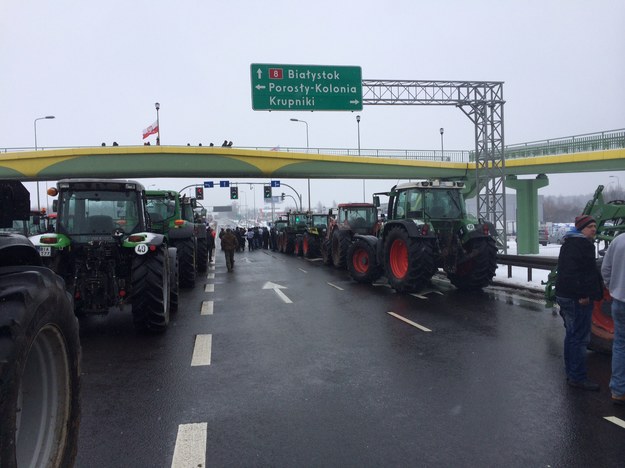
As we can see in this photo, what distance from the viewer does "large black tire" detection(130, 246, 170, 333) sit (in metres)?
7.35

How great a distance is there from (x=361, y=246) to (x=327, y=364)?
8.29 m

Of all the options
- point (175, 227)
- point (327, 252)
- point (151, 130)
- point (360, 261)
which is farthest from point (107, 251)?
point (151, 130)

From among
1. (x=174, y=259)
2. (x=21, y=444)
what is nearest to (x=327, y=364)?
(x=21, y=444)

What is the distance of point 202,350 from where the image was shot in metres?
6.83

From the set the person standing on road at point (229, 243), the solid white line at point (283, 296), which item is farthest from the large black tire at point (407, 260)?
the person standing on road at point (229, 243)

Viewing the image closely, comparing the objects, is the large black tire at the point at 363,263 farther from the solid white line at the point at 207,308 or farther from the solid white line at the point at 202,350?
the solid white line at the point at 202,350

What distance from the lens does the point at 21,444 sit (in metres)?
2.57

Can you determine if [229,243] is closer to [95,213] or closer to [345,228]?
[345,228]

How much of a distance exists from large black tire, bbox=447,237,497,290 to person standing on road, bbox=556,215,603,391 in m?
6.26

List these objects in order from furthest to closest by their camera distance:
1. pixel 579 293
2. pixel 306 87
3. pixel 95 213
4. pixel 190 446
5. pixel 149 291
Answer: pixel 306 87, pixel 95 213, pixel 149 291, pixel 579 293, pixel 190 446

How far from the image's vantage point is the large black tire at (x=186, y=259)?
13185 millimetres

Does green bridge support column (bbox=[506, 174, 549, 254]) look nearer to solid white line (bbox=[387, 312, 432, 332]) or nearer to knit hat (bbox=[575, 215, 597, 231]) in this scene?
solid white line (bbox=[387, 312, 432, 332])

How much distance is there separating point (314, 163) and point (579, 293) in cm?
3076

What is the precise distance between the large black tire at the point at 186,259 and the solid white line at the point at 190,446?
30.4ft
